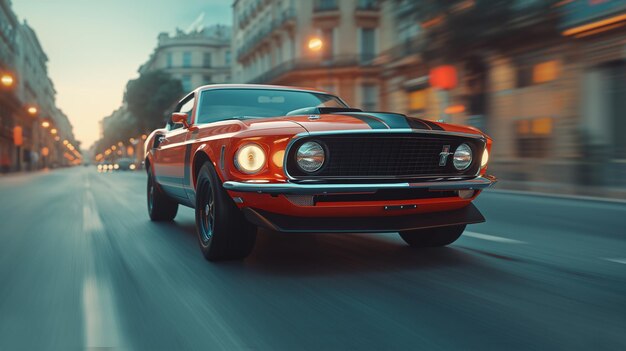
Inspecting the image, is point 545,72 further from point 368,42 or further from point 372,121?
point 368,42

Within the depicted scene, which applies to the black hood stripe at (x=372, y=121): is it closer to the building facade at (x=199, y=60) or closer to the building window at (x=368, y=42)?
the building window at (x=368, y=42)

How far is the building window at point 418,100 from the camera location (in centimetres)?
2342

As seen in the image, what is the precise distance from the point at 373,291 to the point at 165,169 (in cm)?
350

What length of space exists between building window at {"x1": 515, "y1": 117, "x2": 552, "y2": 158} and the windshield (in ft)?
40.0

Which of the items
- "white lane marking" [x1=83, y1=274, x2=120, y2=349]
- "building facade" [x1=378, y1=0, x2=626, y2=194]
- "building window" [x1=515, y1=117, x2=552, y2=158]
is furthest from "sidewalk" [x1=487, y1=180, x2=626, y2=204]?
"white lane marking" [x1=83, y1=274, x2=120, y2=349]

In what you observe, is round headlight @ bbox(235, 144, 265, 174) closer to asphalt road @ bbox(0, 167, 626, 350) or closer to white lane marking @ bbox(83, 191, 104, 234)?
asphalt road @ bbox(0, 167, 626, 350)

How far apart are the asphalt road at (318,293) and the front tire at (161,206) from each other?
119 centimetres

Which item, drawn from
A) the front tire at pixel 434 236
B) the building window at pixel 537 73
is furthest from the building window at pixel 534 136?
the front tire at pixel 434 236

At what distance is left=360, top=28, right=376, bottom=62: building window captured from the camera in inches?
1487

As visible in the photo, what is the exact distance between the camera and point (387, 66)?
79.3 feet

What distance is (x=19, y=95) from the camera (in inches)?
2761

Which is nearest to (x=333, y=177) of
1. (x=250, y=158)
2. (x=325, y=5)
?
(x=250, y=158)

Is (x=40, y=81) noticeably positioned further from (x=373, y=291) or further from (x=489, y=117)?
(x=373, y=291)

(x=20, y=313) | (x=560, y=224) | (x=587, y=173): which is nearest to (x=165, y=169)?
(x=20, y=313)
